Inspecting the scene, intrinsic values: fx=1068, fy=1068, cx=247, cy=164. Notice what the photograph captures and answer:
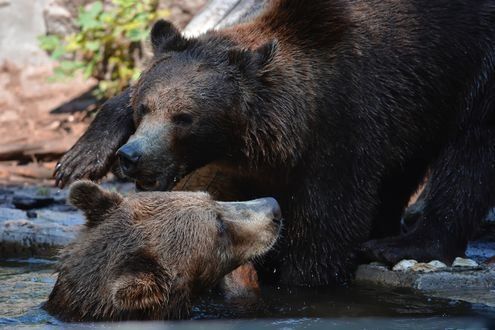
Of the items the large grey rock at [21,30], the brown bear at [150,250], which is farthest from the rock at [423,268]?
the large grey rock at [21,30]

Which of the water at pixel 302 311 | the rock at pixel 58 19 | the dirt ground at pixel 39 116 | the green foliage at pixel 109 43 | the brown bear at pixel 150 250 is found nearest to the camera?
the brown bear at pixel 150 250

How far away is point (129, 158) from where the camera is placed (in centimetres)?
611

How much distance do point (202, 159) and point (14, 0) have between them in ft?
26.9

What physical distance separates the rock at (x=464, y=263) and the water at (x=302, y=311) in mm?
552

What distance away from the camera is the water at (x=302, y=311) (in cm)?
552

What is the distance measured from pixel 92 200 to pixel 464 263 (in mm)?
2587

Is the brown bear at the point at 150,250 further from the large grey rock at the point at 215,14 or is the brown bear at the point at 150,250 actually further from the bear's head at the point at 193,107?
the large grey rock at the point at 215,14

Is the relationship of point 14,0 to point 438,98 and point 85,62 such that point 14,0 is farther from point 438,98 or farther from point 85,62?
point 438,98

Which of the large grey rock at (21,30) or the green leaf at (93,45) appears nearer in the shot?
the green leaf at (93,45)

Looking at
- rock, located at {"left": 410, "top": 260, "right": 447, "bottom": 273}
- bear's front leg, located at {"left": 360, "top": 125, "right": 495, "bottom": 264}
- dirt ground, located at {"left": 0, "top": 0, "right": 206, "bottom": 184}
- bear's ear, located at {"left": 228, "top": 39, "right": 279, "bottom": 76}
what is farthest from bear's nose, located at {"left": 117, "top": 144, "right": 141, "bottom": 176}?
dirt ground, located at {"left": 0, "top": 0, "right": 206, "bottom": 184}

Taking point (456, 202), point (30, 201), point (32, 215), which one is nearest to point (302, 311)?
point (456, 202)

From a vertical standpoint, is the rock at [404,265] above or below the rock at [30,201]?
below

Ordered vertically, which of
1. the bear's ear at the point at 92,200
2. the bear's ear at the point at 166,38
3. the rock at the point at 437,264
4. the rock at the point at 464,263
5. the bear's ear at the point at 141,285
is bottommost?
the rock at the point at 464,263

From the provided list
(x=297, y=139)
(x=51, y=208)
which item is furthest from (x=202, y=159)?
(x=51, y=208)
